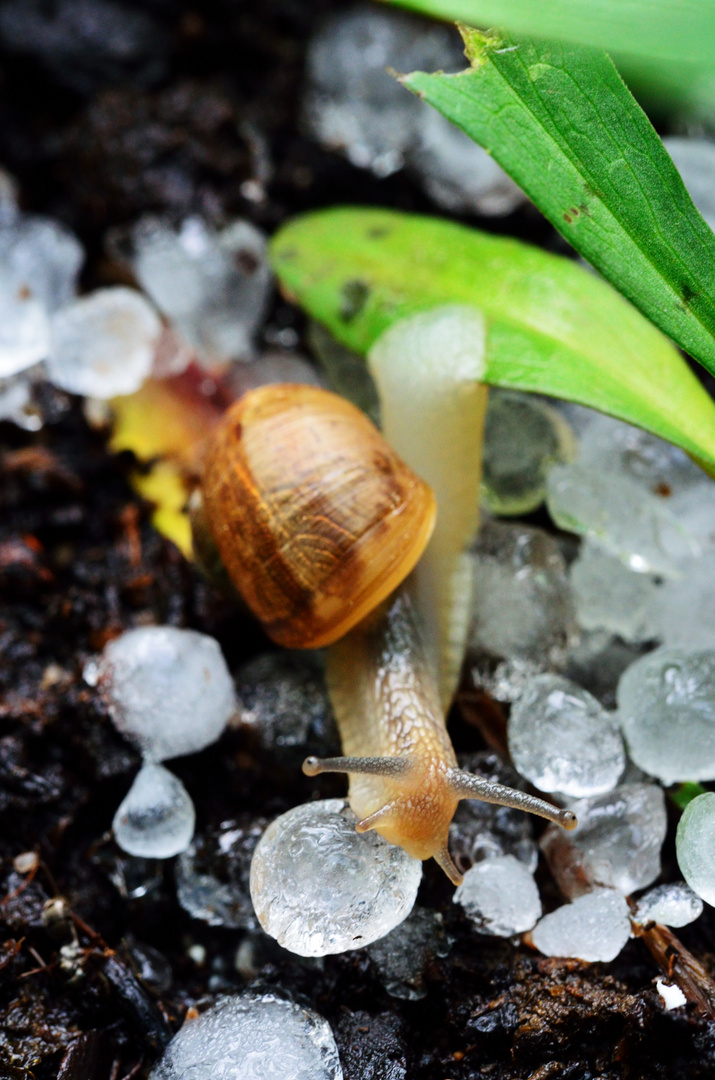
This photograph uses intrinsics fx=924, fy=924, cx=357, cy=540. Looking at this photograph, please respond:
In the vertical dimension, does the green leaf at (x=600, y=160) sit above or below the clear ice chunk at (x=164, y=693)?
above

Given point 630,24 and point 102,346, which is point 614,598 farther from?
point 102,346

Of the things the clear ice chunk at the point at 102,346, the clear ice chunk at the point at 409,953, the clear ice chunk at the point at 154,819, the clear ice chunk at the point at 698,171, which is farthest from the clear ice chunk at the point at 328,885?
the clear ice chunk at the point at 698,171

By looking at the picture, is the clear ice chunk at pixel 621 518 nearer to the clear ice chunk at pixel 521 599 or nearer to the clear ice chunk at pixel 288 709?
the clear ice chunk at pixel 521 599

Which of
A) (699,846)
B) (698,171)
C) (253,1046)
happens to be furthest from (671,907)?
(698,171)

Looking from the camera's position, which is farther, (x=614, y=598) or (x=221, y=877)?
(x=614, y=598)

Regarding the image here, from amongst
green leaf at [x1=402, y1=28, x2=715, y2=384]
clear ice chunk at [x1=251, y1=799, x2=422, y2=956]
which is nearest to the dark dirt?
clear ice chunk at [x1=251, y1=799, x2=422, y2=956]

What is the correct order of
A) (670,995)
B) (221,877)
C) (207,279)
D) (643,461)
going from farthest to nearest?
(207,279) → (643,461) → (221,877) → (670,995)

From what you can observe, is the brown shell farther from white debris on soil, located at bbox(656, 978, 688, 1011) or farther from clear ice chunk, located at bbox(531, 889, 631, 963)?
white debris on soil, located at bbox(656, 978, 688, 1011)
